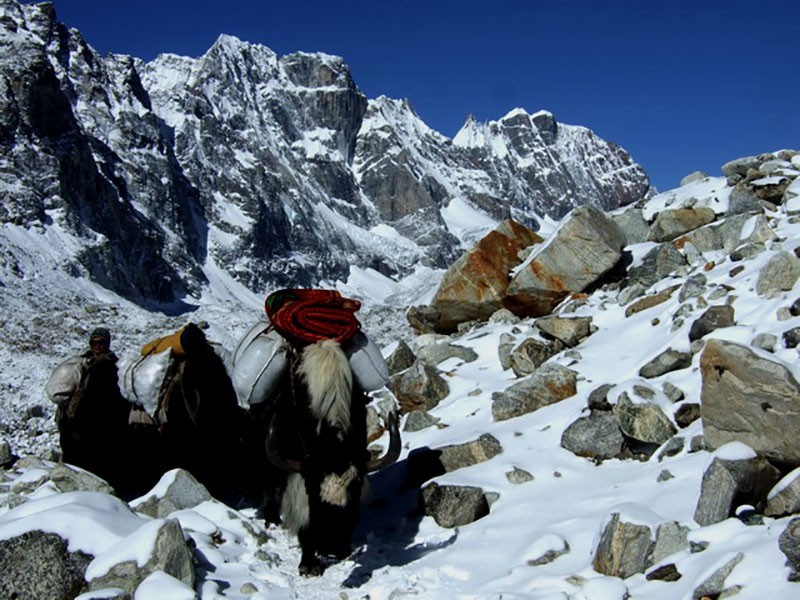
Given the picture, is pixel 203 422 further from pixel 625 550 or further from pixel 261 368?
pixel 625 550

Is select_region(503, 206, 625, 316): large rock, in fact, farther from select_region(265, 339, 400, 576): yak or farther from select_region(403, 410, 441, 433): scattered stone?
select_region(265, 339, 400, 576): yak

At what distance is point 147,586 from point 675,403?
4166 millimetres

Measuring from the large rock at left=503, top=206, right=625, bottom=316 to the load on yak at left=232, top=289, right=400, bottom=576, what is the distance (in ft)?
17.8

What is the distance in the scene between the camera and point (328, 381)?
4840 mm

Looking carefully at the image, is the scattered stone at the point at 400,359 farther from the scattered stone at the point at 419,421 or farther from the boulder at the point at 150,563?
the boulder at the point at 150,563

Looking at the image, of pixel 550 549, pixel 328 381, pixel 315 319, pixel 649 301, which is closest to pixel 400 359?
pixel 649 301

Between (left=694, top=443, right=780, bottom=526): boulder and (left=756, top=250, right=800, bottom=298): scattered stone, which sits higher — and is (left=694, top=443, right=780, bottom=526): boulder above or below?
below

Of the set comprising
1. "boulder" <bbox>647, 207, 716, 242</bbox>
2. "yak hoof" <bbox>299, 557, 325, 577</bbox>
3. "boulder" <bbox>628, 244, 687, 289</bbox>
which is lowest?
"yak hoof" <bbox>299, 557, 325, 577</bbox>

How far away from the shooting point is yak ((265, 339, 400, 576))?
15.3 feet

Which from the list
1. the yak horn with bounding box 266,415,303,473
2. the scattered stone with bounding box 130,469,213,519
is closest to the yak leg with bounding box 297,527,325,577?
the yak horn with bounding box 266,415,303,473

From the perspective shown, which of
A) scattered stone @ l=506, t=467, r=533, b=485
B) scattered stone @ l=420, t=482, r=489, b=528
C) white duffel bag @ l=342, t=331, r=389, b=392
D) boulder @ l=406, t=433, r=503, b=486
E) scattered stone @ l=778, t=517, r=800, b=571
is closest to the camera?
scattered stone @ l=778, t=517, r=800, b=571

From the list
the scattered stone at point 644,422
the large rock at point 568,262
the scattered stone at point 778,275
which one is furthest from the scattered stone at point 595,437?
the large rock at point 568,262

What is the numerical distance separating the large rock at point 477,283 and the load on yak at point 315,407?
5.93 meters

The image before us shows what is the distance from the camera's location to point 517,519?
5.36m
